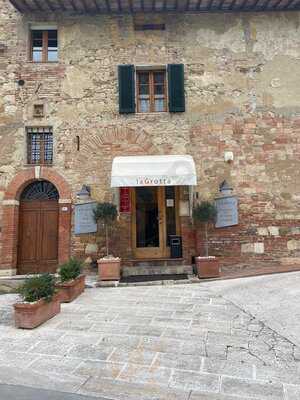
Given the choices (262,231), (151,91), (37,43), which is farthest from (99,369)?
(37,43)

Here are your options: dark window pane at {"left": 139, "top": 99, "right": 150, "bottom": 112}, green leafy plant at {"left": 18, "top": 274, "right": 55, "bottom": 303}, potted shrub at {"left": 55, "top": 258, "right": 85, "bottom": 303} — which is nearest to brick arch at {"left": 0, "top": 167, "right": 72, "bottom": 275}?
potted shrub at {"left": 55, "top": 258, "right": 85, "bottom": 303}

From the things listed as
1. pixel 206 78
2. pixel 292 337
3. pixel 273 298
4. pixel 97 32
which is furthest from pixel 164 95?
pixel 292 337

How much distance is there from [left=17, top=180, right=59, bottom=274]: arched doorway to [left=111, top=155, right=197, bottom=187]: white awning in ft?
8.11

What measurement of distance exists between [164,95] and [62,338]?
8.13 metres

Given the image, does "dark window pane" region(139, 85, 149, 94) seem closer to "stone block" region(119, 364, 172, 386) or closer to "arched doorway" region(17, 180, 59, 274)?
"arched doorway" region(17, 180, 59, 274)

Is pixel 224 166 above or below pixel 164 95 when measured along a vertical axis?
below

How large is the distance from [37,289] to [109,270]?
3.27 metres

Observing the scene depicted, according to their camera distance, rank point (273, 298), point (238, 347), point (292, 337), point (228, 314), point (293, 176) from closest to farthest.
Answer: point (238, 347) → point (292, 337) → point (228, 314) → point (273, 298) → point (293, 176)

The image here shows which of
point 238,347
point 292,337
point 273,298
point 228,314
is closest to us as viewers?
point 238,347

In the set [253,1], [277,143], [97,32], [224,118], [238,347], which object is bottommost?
[238,347]

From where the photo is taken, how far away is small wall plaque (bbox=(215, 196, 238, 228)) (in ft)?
31.0

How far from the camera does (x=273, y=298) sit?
19.7 feet

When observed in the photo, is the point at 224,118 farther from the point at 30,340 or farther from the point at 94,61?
the point at 30,340

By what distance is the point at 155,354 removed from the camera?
12.6ft
